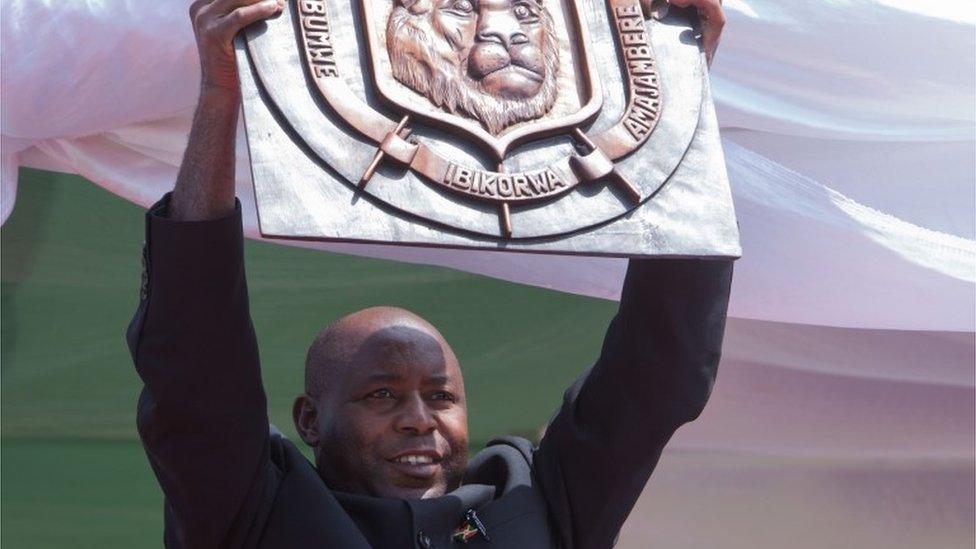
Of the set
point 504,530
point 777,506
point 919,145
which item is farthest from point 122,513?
point 919,145

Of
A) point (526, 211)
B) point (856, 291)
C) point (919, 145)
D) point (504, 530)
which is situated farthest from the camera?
point (919, 145)

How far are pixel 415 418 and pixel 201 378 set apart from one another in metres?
0.30

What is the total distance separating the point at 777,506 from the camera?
10.2 feet

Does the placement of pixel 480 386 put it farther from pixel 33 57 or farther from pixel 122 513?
pixel 33 57

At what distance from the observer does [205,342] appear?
207 cm

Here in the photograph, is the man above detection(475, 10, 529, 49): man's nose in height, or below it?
below

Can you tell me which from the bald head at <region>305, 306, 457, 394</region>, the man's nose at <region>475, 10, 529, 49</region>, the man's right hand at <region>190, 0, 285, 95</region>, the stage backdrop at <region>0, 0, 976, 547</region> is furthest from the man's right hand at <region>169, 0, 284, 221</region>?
the stage backdrop at <region>0, 0, 976, 547</region>

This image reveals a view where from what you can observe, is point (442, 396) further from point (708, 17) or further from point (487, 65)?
point (708, 17)

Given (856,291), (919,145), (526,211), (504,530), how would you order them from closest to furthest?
(526,211) < (504,530) < (856,291) < (919,145)

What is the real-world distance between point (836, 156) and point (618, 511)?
0.84 metres

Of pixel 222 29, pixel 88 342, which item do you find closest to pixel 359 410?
pixel 222 29

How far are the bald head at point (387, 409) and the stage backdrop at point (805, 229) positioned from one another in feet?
1.07

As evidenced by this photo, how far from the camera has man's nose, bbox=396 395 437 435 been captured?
7.44 ft

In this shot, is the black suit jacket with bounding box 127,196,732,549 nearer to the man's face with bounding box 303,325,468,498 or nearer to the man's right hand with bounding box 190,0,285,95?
the man's face with bounding box 303,325,468,498
